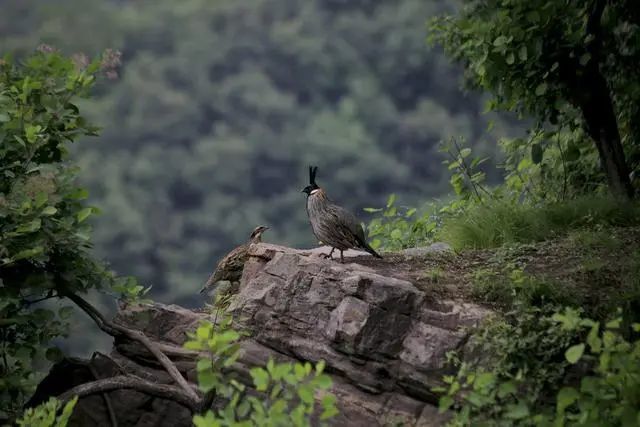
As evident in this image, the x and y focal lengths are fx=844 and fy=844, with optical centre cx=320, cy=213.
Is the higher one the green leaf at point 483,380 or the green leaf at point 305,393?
the green leaf at point 483,380

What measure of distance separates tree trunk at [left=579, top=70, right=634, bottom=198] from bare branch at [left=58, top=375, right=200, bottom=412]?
3.04m

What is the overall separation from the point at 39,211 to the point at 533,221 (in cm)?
283

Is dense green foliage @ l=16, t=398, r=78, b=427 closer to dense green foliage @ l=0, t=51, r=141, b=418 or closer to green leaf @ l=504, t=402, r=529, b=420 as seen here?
dense green foliage @ l=0, t=51, r=141, b=418

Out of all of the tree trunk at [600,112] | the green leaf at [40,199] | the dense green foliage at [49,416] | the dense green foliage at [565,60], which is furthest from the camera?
the tree trunk at [600,112]

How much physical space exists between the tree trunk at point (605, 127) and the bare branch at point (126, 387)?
9.96 feet

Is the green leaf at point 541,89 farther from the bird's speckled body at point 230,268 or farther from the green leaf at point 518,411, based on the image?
the green leaf at point 518,411

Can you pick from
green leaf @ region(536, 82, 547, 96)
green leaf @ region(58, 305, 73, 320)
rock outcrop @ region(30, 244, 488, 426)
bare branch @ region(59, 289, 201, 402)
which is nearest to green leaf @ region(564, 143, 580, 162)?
green leaf @ region(536, 82, 547, 96)

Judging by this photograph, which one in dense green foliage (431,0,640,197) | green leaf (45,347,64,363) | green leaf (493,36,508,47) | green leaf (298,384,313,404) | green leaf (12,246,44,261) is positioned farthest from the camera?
dense green foliage (431,0,640,197)

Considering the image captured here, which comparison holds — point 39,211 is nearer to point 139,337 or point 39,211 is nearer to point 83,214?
point 83,214

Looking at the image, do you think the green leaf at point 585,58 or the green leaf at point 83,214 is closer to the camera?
the green leaf at point 83,214

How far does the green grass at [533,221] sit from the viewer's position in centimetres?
500

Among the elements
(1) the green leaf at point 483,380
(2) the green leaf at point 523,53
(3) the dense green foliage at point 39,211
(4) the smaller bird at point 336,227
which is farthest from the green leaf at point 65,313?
(2) the green leaf at point 523,53

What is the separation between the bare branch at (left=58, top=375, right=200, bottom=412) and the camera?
13.2 feet

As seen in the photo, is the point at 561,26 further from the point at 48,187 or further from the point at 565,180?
the point at 48,187
